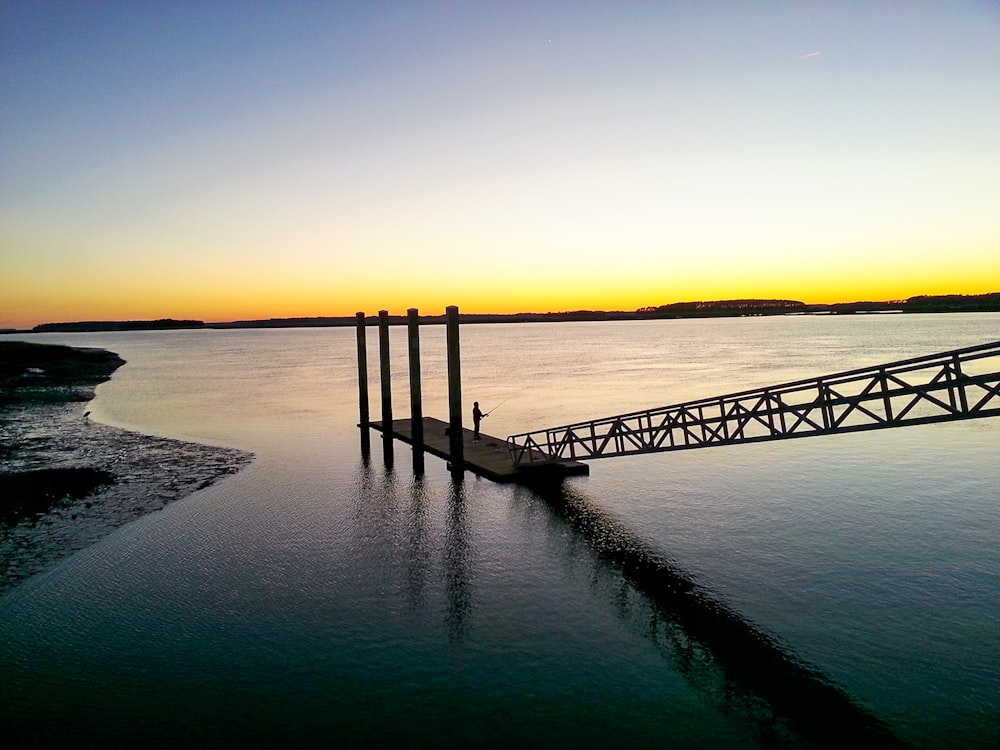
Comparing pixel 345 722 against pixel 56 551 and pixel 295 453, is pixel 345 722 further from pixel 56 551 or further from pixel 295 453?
pixel 295 453

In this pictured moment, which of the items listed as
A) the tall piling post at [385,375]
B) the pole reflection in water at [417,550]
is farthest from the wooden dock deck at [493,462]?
the pole reflection in water at [417,550]

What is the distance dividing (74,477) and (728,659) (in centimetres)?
2198

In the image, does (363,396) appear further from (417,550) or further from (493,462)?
(417,550)

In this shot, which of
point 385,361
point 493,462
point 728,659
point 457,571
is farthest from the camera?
point 385,361

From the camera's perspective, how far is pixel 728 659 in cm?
1083

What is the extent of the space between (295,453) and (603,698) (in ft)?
73.8

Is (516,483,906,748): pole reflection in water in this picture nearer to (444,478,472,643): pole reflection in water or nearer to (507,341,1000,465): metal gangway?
(444,478,472,643): pole reflection in water

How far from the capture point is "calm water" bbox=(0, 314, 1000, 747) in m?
9.34

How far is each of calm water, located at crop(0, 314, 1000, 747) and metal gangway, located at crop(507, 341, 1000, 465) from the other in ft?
6.21

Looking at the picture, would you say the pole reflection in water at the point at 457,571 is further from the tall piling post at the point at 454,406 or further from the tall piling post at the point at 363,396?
the tall piling post at the point at 363,396

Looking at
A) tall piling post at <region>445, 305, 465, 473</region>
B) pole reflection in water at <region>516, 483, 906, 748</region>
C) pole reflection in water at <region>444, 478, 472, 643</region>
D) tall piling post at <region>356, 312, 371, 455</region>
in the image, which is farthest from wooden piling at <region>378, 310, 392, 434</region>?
pole reflection in water at <region>516, 483, 906, 748</region>

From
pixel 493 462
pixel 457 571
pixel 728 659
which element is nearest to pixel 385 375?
pixel 493 462

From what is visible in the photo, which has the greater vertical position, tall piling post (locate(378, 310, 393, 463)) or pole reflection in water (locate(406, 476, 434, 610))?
tall piling post (locate(378, 310, 393, 463))

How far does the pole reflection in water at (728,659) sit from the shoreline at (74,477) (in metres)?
12.5
